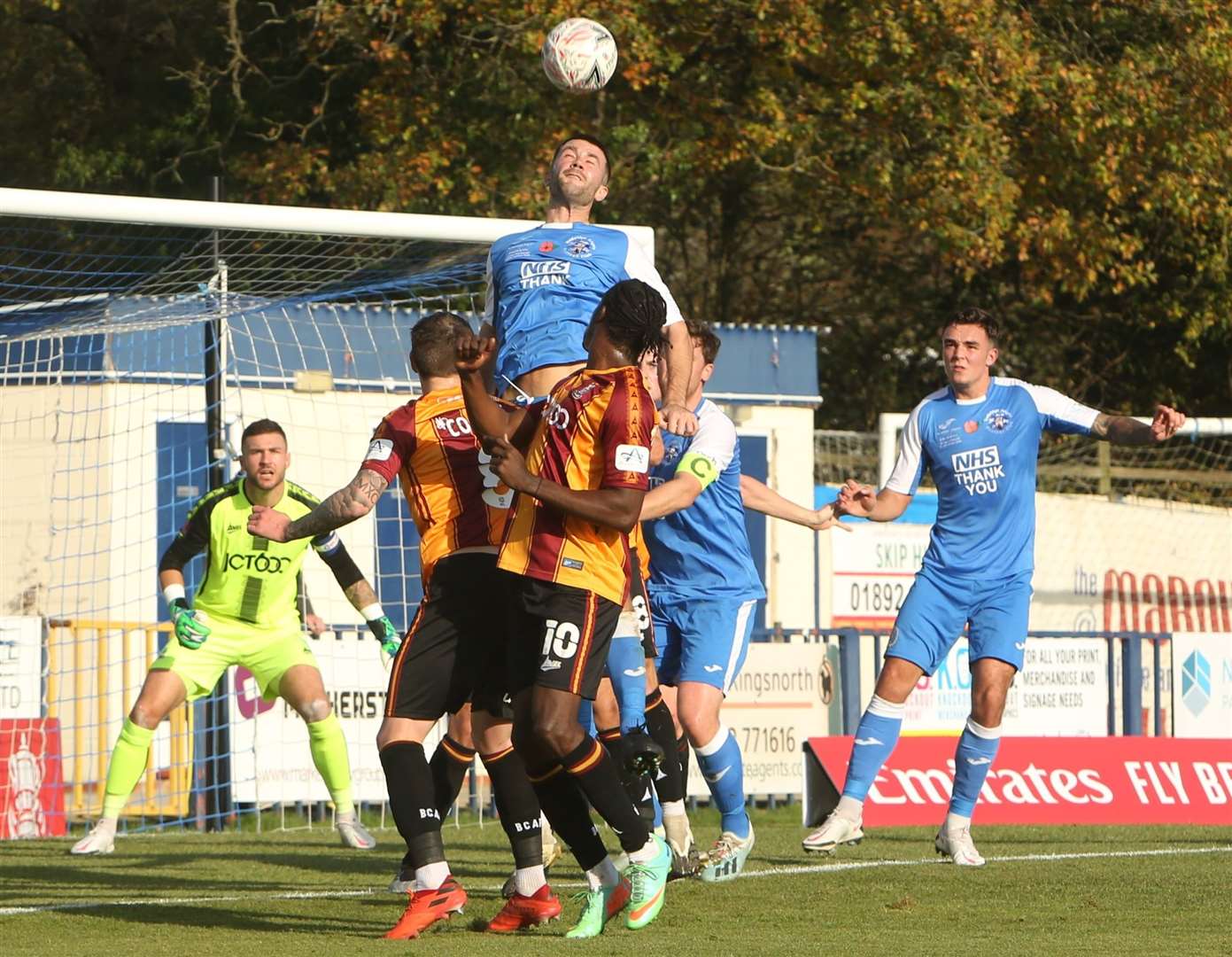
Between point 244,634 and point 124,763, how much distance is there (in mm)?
893

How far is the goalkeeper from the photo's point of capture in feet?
33.3

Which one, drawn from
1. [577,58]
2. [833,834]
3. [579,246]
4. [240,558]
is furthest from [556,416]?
[240,558]

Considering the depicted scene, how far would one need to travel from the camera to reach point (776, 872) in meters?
8.54

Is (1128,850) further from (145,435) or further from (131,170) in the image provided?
(131,170)

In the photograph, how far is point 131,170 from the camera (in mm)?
21094

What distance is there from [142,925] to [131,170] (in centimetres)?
1546

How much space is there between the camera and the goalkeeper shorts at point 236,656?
10.2 m

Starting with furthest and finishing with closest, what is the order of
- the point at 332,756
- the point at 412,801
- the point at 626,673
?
1. the point at 332,756
2. the point at 626,673
3. the point at 412,801

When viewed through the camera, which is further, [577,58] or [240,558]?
[240,558]

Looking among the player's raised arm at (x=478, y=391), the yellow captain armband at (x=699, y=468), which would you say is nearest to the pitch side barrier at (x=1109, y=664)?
the yellow captain armband at (x=699, y=468)

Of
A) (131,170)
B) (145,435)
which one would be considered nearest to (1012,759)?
(145,435)

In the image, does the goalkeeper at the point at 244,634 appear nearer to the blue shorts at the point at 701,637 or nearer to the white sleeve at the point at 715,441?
the blue shorts at the point at 701,637

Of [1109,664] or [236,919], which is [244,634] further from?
[1109,664]

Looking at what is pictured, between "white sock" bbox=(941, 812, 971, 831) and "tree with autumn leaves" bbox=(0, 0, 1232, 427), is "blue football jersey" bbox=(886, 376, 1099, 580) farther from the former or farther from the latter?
"tree with autumn leaves" bbox=(0, 0, 1232, 427)
